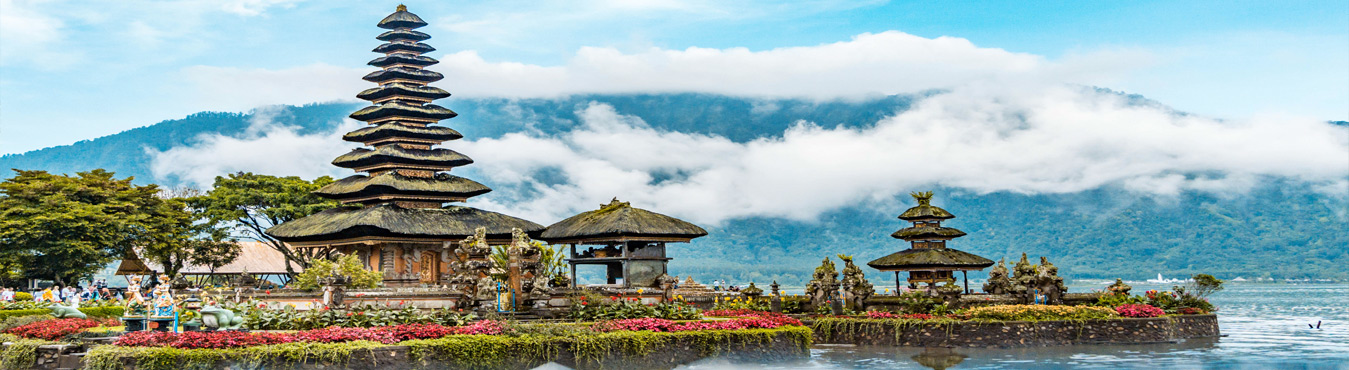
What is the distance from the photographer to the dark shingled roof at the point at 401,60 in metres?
57.5

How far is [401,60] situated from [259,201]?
12.4m

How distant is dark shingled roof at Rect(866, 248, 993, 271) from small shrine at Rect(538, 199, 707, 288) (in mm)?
9247

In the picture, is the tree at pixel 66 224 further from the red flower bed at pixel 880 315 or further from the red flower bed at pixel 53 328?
the red flower bed at pixel 880 315

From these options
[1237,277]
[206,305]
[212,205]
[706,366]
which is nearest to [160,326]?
[206,305]

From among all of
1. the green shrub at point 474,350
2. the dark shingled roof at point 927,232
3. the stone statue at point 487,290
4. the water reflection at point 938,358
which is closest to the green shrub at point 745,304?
the dark shingled roof at point 927,232

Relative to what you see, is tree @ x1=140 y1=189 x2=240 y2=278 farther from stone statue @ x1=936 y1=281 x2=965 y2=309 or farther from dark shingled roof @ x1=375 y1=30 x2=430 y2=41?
stone statue @ x1=936 y1=281 x2=965 y2=309

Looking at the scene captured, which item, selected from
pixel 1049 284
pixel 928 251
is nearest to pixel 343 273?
pixel 928 251

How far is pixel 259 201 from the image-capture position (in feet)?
204

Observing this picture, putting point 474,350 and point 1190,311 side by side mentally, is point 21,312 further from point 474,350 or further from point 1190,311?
point 1190,311

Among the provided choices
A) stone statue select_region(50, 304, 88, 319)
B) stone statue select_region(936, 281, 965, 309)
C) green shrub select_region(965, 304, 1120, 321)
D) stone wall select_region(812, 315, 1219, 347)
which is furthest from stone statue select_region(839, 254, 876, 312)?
stone statue select_region(50, 304, 88, 319)

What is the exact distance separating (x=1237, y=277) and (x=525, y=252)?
186486 mm

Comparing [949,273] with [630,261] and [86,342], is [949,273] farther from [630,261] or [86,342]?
[86,342]

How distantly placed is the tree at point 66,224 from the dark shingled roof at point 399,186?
9735 mm

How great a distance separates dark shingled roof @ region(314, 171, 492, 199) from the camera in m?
51.1
